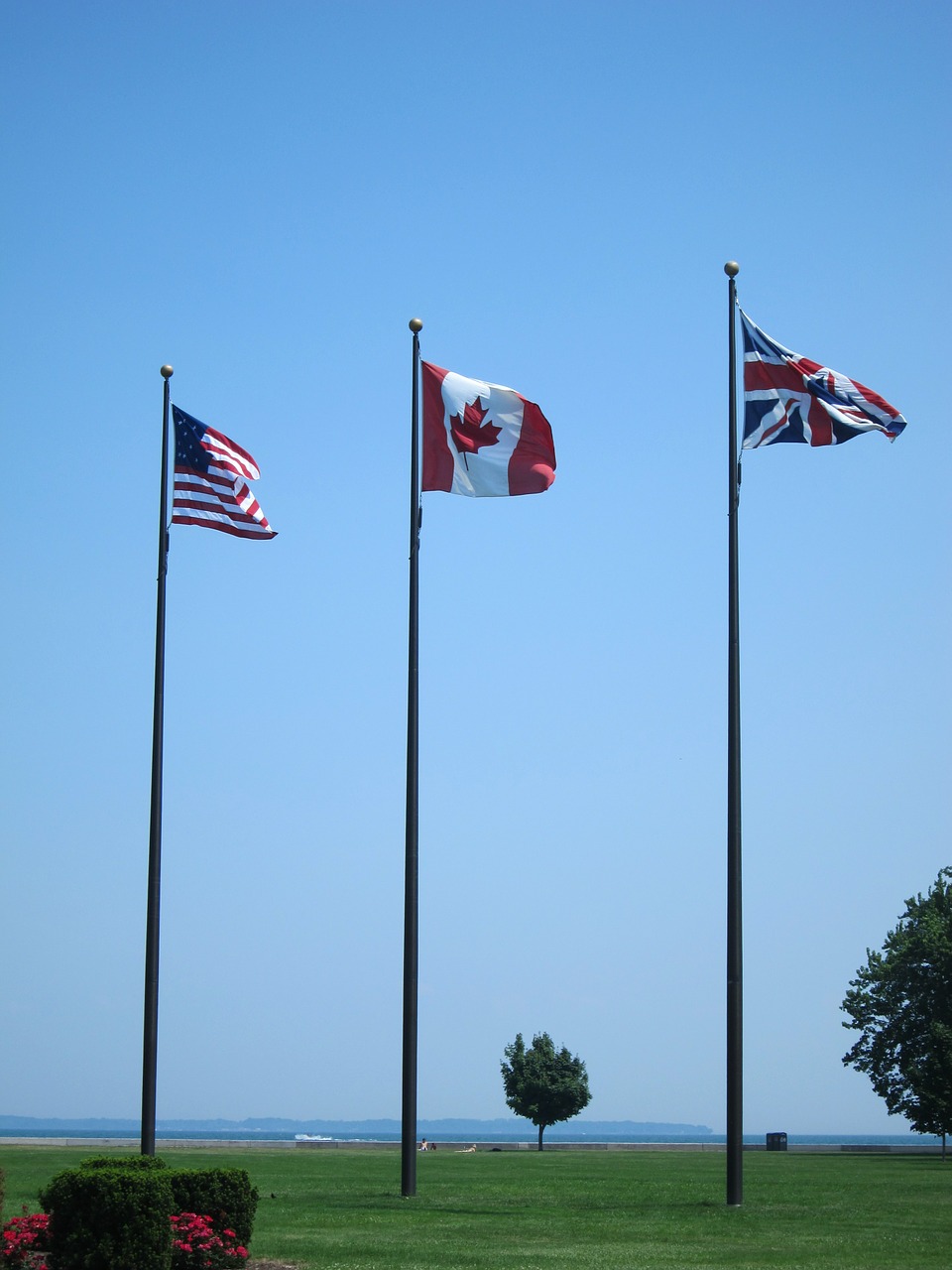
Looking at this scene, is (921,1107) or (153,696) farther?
(921,1107)

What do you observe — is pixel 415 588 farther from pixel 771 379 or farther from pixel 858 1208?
pixel 858 1208

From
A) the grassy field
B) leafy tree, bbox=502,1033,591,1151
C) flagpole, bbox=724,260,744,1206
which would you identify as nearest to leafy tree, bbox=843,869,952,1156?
leafy tree, bbox=502,1033,591,1151

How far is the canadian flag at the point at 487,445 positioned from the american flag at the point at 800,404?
11.0 ft

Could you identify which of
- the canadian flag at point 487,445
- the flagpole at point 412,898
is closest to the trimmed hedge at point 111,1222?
the flagpole at point 412,898

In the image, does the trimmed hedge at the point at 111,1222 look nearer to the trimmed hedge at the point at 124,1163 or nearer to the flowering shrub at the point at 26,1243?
the flowering shrub at the point at 26,1243

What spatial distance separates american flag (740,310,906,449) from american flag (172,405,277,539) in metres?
8.39

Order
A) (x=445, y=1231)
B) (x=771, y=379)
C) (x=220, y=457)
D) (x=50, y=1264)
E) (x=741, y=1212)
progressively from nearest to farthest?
1. (x=50, y=1264)
2. (x=445, y=1231)
3. (x=741, y=1212)
4. (x=771, y=379)
5. (x=220, y=457)

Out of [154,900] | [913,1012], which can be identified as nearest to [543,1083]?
[913,1012]

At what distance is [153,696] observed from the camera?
24.5 metres

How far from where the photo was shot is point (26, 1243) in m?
14.9

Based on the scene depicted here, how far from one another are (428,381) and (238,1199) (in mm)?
13515

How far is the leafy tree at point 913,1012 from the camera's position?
50.8m

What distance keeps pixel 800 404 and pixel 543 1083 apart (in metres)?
36.6

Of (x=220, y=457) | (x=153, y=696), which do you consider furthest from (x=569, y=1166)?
(x=220, y=457)
